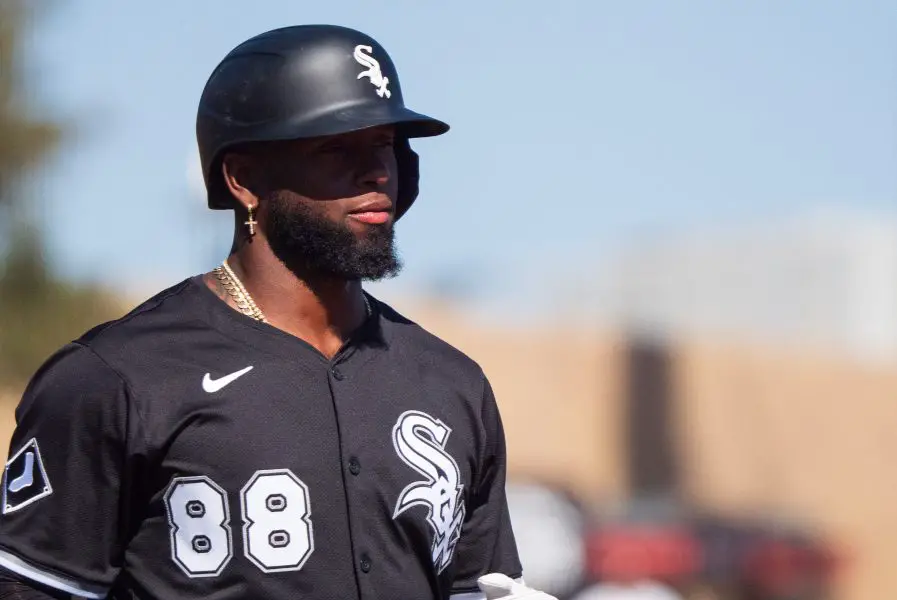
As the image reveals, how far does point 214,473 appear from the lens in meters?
3.54

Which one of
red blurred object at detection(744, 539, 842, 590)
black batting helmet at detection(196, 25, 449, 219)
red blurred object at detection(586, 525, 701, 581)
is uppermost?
black batting helmet at detection(196, 25, 449, 219)

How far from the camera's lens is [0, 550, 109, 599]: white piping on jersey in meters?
3.56

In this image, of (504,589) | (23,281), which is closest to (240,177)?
(504,589)

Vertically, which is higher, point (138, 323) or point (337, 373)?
point (138, 323)

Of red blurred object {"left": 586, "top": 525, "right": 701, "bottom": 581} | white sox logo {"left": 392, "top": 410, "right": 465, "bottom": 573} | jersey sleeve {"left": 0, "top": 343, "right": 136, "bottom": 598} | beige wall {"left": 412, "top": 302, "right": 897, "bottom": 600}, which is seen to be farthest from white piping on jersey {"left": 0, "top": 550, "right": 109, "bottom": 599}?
beige wall {"left": 412, "top": 302, "right": 897, "bottom": 600}

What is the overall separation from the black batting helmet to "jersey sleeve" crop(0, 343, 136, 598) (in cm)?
70

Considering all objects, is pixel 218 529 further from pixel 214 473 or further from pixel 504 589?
pixel 504 589

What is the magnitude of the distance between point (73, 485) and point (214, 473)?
1.00ft

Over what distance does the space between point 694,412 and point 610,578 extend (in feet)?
50.7

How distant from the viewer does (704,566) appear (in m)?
13.6

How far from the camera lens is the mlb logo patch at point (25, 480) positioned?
3.57m

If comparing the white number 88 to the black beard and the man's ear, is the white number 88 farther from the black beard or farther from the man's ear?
the man's ear

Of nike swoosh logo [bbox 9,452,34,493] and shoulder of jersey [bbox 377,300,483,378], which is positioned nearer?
nike swoosh logo [bbox 9,452,34,493]

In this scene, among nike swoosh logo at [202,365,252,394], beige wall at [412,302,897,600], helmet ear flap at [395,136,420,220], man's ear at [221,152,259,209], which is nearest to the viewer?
nike swoosh logo at [202,365,252,394]
